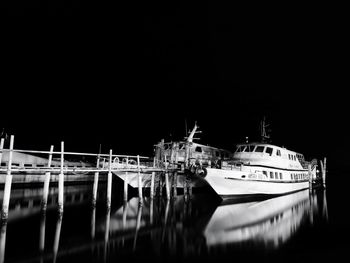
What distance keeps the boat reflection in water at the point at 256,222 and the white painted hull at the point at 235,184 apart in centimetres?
112

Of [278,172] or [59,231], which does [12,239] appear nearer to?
[59,231]

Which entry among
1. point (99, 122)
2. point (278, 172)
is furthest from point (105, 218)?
point (99, 122)

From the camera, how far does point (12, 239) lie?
39.3 ft

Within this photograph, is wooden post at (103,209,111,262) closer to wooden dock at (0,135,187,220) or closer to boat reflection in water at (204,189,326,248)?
wooden dock at (0,135,187,220)

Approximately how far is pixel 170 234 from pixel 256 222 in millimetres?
6479

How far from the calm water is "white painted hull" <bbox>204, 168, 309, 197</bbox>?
5.72 feet

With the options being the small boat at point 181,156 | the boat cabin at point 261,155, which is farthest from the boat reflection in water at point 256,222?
the small boat at point 181,156

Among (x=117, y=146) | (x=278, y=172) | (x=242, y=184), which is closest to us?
(x=242, y=184)

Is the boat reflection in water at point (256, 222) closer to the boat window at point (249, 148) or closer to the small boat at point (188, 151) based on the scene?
the boat window at point (249, 148)

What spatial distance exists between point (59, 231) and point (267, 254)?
1027 centimetres

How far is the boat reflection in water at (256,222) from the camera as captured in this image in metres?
13.8

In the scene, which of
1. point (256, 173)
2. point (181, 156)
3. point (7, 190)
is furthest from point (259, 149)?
point (7, 190)

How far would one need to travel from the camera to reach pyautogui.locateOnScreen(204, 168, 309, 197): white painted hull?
22094mm

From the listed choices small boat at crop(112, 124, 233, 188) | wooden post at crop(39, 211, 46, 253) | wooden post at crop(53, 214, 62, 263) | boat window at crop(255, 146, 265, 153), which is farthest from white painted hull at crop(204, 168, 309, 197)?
wooden post at crop(39, 211, 46, 253)
